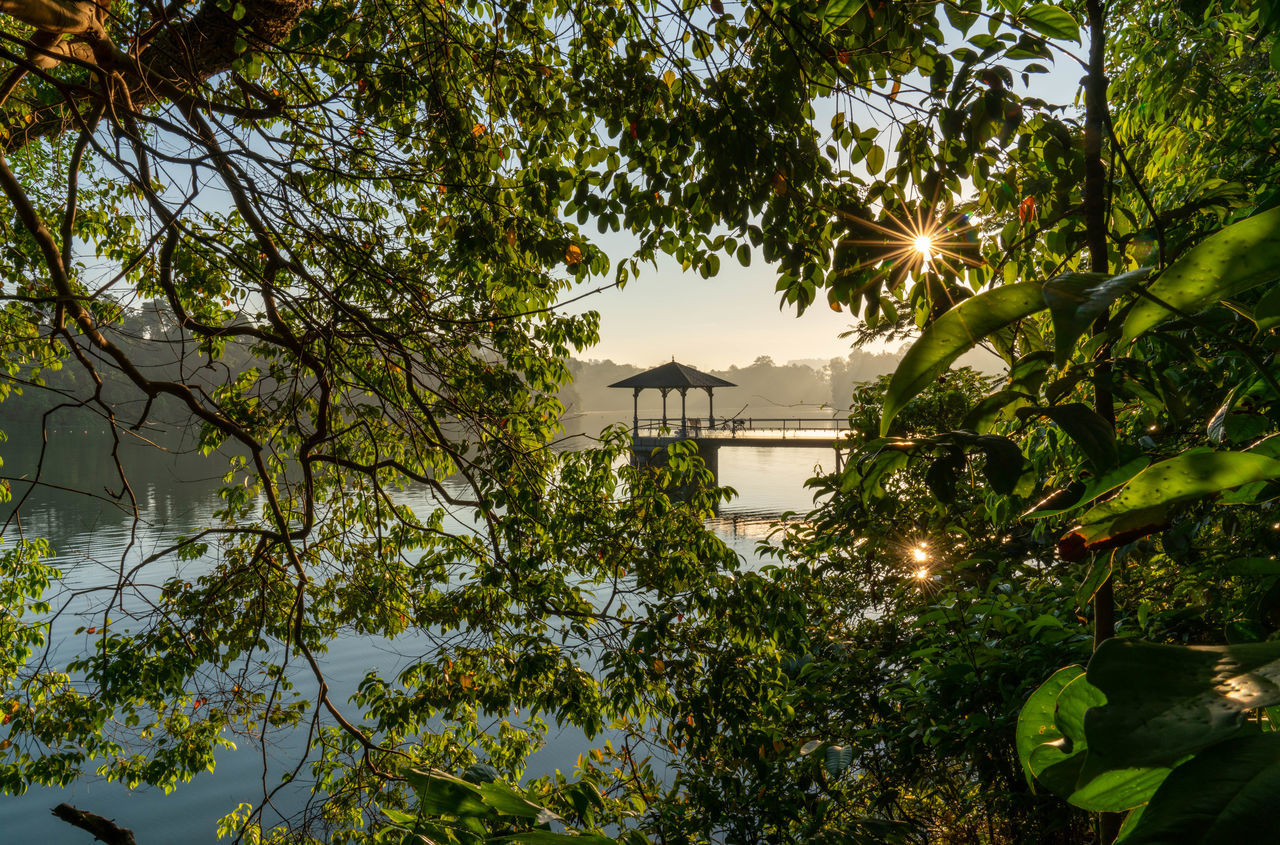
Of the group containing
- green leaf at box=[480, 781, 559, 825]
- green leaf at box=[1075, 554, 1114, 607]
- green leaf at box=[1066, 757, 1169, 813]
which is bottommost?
green leaf at box=[480, 781, 559, 825]

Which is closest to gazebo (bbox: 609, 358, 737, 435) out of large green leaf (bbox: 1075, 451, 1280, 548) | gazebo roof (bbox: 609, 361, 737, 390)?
gazebo roof (bbox: 609, 361, 737, 390)

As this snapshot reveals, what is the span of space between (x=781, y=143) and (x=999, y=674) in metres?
1.74

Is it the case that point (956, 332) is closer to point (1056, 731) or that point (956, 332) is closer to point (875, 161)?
point (1056, 731)

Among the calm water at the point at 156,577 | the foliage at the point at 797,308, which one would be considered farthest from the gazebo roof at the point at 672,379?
the foliage at the point at 797,308

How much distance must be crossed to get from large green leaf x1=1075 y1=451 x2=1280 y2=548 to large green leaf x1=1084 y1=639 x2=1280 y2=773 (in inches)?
5.9

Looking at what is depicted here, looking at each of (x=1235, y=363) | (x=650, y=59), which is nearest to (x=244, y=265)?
(x=650, y=59)

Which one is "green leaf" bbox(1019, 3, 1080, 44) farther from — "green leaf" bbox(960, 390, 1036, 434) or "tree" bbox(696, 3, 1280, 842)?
"green leaf" bbox(960, 390, 1036, 434)

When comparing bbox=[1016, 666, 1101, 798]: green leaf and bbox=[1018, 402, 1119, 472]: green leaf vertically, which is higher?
bbox=[1018, 402, 1119, 472]: green leaf

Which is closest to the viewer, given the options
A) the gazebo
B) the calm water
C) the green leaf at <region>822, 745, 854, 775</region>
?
the green leaf at <region>822, 745, 854, 775</region>

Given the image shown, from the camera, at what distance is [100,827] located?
185cm

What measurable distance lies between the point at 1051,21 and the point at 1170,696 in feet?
3.64

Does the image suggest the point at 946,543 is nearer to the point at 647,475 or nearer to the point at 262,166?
the point at 647,475

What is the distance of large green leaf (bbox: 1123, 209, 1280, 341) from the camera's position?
0.34 m

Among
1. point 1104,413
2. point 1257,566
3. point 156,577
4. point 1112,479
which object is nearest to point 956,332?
point 1112,479
